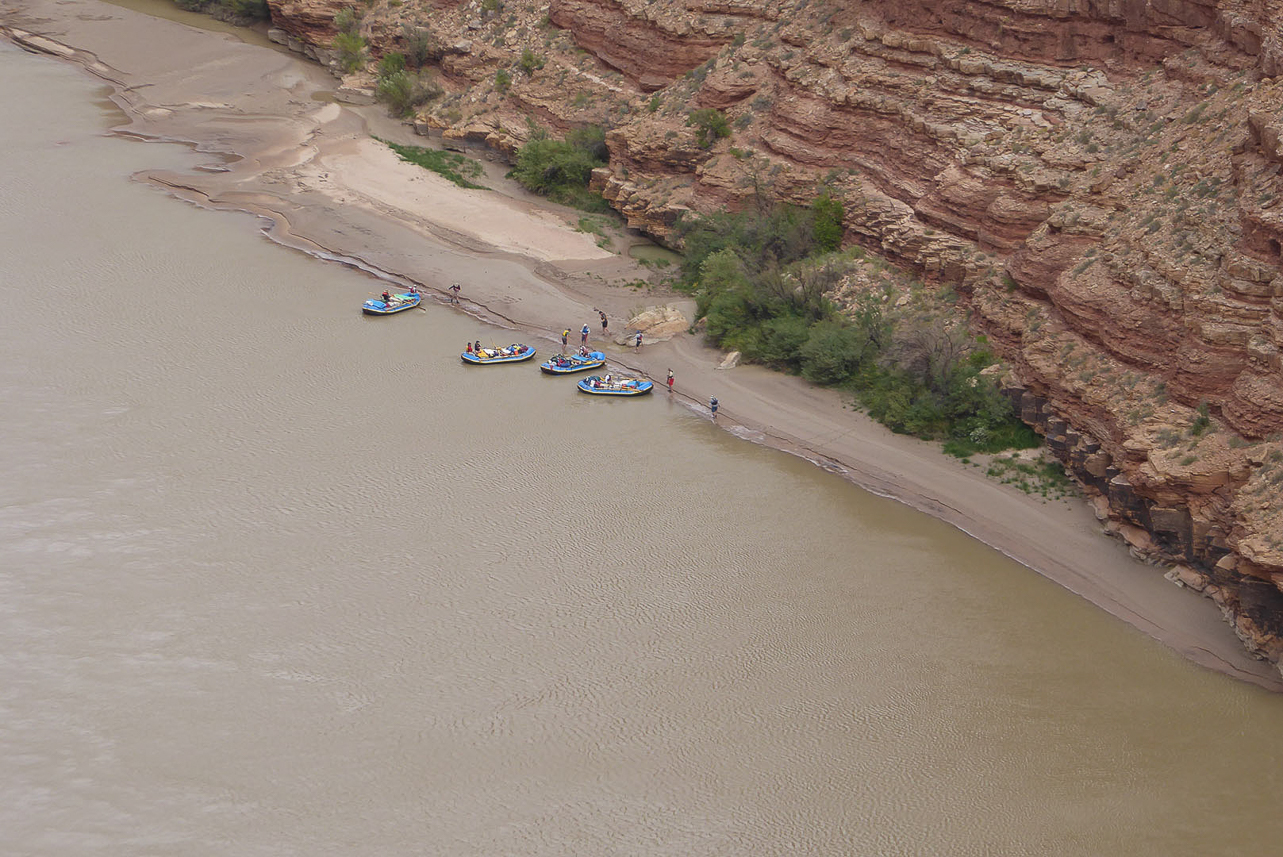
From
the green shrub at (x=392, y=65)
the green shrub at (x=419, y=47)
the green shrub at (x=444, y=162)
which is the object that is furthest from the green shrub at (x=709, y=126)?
the green shrub at (x=392, y=65)

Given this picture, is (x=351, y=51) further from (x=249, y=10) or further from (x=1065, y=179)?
(x=1065, y=179)

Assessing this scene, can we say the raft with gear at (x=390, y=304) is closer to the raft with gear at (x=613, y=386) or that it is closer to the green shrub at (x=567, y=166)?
the raft with gear at (x=613, y=386)

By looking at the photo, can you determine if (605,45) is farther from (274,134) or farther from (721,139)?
(274,134)

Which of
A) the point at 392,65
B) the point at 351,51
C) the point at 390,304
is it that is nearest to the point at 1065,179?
the point at 390,304

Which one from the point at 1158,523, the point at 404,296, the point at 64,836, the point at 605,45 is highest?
the point at 605,45

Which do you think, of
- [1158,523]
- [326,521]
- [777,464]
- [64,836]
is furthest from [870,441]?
[64,836]

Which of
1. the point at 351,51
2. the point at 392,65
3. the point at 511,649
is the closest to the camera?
the point at 511,649
